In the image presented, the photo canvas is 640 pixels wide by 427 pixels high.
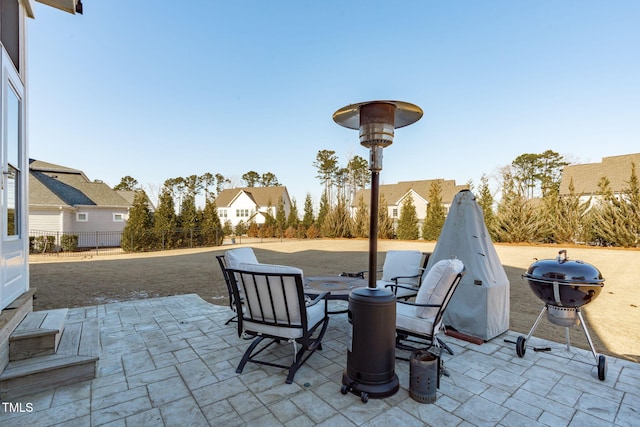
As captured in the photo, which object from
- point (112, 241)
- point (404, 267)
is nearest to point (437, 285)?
point (404, 267)

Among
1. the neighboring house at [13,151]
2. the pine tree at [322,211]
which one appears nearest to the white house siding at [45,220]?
the neighboring house at [13,151]

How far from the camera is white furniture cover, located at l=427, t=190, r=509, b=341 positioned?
11.7 feet

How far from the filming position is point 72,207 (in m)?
16.0

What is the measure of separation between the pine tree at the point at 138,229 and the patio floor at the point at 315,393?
13959 mm

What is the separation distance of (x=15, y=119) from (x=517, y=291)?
30.6 ft

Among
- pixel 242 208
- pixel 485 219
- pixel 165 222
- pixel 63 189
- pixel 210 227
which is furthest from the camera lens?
pixel 242 208

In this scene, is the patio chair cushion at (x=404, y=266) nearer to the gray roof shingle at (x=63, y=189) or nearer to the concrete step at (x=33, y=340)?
the concrete step at (x=33, y=340)

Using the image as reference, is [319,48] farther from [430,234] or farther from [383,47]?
A: [430,234]

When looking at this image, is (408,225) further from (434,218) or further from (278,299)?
(278,299)

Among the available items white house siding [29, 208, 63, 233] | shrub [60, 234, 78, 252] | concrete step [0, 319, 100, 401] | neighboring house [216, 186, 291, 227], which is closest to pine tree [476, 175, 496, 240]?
concrete step [0, 319, 100, 401]

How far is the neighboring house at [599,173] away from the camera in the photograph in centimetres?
2188

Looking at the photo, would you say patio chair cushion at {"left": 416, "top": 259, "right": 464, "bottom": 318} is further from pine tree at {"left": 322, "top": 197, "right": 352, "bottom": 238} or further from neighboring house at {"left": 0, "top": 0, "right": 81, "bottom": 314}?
pine tree at {"left": 322, "top": 197, "right": 352, "bottom": 238}

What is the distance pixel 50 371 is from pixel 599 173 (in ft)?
105

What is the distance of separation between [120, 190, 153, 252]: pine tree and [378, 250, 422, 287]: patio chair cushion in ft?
49.5
